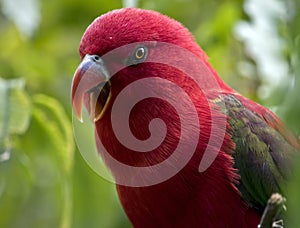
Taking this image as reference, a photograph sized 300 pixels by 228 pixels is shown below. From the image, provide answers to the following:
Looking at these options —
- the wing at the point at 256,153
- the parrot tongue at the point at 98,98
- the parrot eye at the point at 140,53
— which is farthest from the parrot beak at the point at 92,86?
the wing at the point at 256,153

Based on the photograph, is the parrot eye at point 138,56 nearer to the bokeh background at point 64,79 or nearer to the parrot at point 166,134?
the parrot at point 166,134

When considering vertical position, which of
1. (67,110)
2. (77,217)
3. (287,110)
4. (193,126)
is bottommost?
(77,217)

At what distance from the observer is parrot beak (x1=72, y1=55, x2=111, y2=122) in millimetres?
2119

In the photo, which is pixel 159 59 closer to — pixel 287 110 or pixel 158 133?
pixel 158 133

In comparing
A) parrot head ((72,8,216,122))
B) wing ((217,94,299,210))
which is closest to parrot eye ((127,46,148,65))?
parrot head ((72,8,216,122))

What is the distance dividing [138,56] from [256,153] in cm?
43

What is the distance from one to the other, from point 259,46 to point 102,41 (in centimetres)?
87

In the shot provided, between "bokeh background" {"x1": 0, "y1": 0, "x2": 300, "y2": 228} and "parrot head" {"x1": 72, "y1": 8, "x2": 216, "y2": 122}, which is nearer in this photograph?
"parrot head" {"x1": 72, "y1": 8, "x2": 216, "y2": 122}

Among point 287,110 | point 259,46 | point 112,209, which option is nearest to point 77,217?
Answer: point 112,209

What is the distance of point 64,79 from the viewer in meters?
3.33

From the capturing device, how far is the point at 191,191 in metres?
2.10

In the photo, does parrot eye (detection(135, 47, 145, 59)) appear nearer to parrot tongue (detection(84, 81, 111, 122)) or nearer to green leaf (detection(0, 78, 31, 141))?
parrot tongue (detection(84, 81, 111, 122))

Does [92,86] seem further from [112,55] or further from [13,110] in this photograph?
[13,110]

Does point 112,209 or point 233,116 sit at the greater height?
point 233,116
